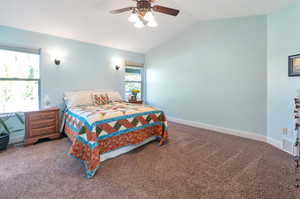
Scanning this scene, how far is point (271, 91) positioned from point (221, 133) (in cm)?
138

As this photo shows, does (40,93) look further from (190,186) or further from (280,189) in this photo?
(280,189)

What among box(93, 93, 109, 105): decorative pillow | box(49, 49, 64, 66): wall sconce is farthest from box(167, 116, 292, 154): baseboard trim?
box(49, 49, 64, 66): wall sconce

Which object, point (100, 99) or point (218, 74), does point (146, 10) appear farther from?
point (218, 74)

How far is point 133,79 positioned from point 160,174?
3.91 metres

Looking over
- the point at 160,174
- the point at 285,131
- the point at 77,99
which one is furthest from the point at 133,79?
the point at 285,131

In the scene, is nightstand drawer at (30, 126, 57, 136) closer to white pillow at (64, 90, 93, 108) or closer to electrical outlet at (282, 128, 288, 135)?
white pillow at (64, 90, 93, 108)

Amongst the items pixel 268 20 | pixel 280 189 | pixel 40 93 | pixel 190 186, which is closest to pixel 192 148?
pixel 190 186

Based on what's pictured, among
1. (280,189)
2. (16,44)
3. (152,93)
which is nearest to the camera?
(280,189)

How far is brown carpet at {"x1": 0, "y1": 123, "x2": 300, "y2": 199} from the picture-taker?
62.9 inches

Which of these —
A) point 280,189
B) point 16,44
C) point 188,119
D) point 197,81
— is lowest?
point 280,189

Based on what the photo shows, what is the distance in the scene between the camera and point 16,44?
301cm

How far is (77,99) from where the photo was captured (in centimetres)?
344

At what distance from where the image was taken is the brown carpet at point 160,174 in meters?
1.60

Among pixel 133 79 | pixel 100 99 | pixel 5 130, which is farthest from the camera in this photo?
pixel 133 79
